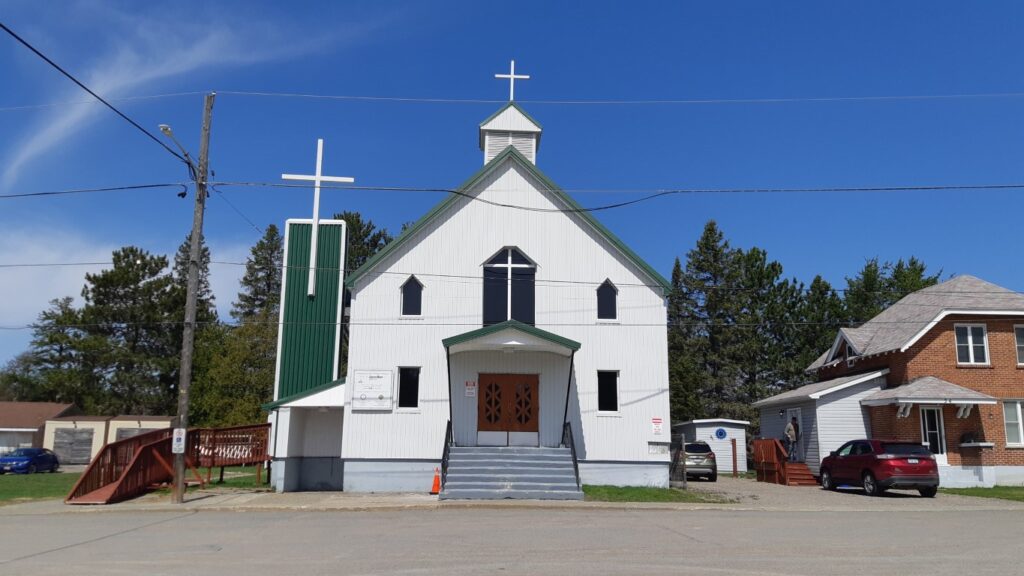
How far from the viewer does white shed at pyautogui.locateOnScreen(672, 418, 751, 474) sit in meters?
37.6

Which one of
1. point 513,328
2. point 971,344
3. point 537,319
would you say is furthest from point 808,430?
point 513,328

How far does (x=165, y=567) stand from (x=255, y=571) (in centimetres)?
130

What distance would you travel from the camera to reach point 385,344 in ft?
75.4

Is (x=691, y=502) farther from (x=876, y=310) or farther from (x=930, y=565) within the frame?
(x=876, y=310)

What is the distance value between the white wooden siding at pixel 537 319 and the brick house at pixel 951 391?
9388mm

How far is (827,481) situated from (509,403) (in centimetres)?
1108

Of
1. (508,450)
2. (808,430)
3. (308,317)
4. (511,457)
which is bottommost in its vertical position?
(511,457)

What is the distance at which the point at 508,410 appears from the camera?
2273 centimetres

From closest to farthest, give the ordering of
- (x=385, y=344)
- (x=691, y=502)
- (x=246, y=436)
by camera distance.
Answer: (x=691, y=502)
(x=385, y=344)
(x=246, y=436)

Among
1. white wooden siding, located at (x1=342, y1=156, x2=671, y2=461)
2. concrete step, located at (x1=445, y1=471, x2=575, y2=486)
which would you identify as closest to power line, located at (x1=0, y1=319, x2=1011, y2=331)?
white wooden siding, located at (x1=342, y1=156, x2=671, y2=461)

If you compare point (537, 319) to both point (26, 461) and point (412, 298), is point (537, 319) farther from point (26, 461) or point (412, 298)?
point (26, 461)

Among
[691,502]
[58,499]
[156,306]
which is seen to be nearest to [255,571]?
[691,502]

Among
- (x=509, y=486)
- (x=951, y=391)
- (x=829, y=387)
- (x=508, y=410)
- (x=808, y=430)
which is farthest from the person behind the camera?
(x=808, y=430)

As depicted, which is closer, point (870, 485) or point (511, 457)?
point (511, 457)
